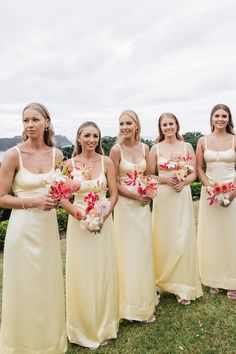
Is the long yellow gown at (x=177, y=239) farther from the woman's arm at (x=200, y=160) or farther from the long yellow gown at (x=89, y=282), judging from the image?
the long yellow gown at (x=89, y=282)

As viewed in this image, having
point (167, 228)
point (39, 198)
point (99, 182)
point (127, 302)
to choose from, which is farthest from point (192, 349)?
point (39, 198)

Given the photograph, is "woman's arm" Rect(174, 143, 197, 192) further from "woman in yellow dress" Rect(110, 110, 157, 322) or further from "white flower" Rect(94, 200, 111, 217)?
"white flower" Rect(94, 200, 111, 217)

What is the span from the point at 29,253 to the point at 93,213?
91 cm

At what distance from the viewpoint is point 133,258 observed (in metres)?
5.51

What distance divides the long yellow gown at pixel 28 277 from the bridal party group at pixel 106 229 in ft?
0.04

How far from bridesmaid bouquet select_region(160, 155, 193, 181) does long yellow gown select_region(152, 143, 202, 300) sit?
161mm

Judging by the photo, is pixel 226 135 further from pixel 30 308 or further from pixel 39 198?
pixel 30 308

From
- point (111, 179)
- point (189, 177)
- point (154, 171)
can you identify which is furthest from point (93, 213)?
point (189, 177)

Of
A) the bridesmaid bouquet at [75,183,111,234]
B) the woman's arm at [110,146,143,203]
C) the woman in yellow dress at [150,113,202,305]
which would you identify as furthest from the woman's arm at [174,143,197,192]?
the bridesmaid bouquet at [75,183,111,234]

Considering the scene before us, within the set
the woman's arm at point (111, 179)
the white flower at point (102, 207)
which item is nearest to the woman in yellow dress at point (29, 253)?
the white flower at point (102, 207)

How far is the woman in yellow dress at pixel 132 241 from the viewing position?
5.48m

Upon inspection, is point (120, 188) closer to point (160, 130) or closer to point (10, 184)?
point (160, 130)

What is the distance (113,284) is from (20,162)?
6.93ft

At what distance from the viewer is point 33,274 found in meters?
4.23
